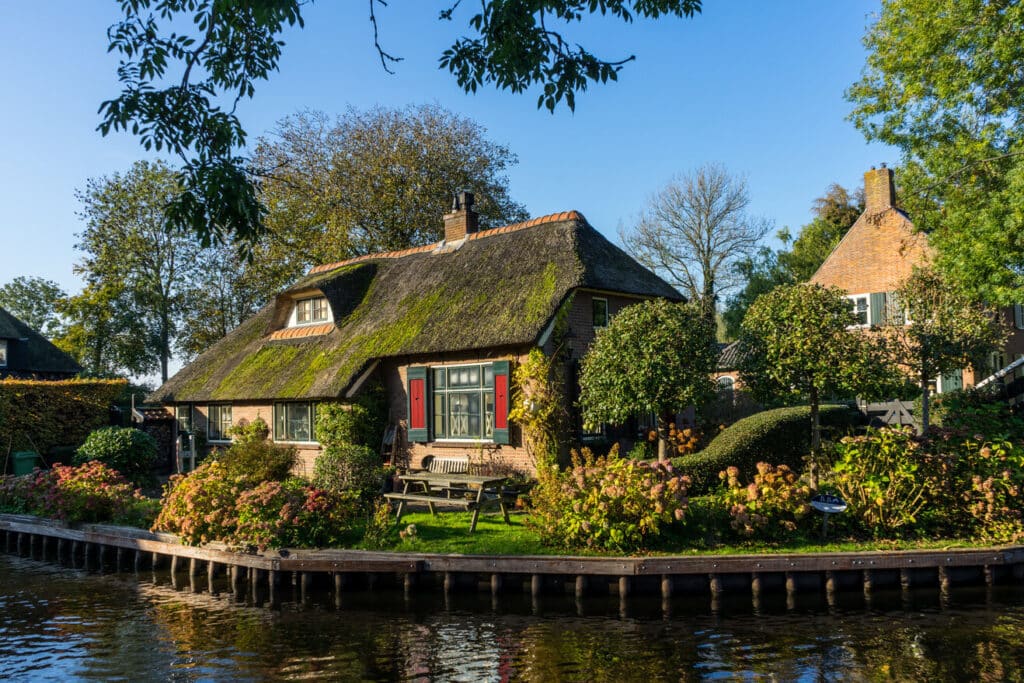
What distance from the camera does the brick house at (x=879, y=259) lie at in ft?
74.2

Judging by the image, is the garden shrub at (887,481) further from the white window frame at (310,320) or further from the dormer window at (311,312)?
the dormer window at (311,312)

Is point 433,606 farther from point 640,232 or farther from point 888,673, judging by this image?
point 640,232

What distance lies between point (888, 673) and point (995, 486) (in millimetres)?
4764

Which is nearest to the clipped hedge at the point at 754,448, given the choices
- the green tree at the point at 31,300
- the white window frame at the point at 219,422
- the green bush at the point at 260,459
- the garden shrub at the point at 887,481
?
the garden shrub at the point at 887,481

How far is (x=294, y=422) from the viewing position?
59.6 feet

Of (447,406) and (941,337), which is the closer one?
(941,337)

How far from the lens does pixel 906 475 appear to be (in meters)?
10.1

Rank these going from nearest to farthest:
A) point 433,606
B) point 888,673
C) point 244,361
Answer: point 888,673 → point 433,606 → point 244,361

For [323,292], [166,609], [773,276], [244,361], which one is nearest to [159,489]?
[244,361]

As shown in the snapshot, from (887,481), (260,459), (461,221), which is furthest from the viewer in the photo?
(461,221)

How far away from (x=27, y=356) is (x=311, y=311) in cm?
2042

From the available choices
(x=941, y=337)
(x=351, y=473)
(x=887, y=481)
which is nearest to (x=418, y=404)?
(x=351, y=473)

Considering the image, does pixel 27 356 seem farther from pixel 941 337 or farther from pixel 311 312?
pixel 941 337

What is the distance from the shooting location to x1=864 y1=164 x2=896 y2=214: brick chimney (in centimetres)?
2348
